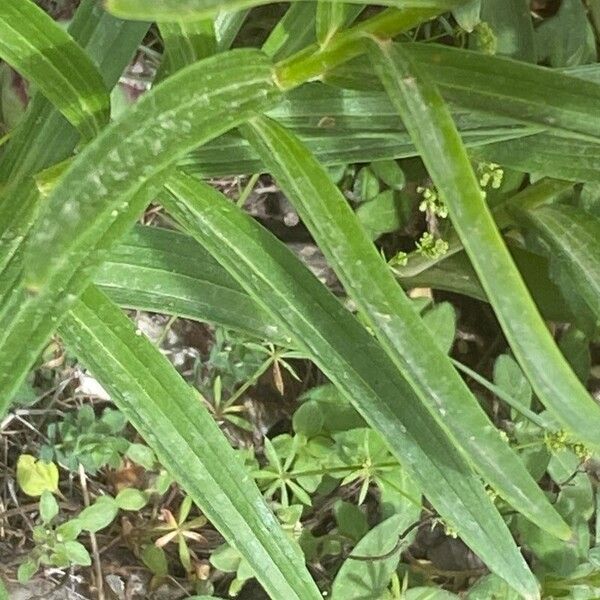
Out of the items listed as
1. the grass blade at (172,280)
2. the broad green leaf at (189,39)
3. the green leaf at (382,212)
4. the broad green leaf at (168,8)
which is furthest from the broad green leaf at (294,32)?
the green leaf at (382,212)

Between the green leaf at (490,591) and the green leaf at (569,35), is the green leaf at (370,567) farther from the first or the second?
the green leaf at (569,35)

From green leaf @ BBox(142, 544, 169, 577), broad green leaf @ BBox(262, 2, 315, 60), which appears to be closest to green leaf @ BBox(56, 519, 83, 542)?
green leaf @ BBox(142, 544, 169, 577)

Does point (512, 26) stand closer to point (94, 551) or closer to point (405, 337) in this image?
point (405, 337)

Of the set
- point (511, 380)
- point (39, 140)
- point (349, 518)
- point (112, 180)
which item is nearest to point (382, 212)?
point (511, 380)

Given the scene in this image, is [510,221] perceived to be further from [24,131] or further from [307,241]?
[24,131]

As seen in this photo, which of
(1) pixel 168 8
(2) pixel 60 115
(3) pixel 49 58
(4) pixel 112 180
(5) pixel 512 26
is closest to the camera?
(1) pixel 168 8
